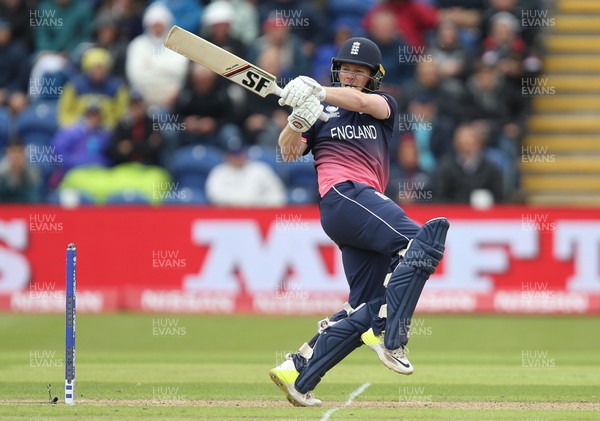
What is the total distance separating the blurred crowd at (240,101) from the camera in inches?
661

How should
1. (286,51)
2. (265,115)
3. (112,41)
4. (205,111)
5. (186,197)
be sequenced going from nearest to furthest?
1. (186,197)
2. (205,111)
3. (265,115)
4. (286,51)
5. (112,41)

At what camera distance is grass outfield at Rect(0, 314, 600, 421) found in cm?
795

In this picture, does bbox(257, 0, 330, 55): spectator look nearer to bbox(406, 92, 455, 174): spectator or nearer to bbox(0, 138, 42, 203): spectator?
bbox(406, 92, 455, 174): spectator

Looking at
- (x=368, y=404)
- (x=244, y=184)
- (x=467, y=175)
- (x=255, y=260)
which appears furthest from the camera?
(x=244, y=184)

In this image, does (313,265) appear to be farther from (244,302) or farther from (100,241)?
(100,241)

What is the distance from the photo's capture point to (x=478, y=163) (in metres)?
16.5

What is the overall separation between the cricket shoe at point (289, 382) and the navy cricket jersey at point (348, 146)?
1178mm

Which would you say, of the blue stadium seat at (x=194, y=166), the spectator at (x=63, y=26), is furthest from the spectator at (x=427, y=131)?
the spectator at (x=63, y=26)

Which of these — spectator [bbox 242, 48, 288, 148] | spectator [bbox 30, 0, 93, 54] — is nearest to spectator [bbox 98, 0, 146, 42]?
spectator [bbox 30, 0, 93, 54]

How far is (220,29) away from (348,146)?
A: 411 inches

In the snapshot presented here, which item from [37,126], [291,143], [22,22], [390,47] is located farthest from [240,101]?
[291,143]

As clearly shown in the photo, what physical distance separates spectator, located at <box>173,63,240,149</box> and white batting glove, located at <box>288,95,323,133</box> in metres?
10.0

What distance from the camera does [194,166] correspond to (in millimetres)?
17375

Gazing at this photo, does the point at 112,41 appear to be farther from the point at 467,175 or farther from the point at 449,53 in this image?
the point at 467,175
